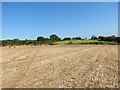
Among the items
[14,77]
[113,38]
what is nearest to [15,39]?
[113,38]

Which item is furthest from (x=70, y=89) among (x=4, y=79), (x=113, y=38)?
(x=113, y=38)

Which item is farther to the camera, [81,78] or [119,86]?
[81,78]

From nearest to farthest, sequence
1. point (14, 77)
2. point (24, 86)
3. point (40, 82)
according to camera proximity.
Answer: point (24, 86), point (40, 82), point (14, 77)

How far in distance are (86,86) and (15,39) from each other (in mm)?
108522

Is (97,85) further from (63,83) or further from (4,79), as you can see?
(4,79)

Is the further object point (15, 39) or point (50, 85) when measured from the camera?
point (15, 39)

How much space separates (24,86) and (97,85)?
3306 millimetres

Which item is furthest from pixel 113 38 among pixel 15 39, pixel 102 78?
pixel 102 78

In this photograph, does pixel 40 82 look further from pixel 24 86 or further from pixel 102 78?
pixel 102 78

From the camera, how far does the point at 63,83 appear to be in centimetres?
1268

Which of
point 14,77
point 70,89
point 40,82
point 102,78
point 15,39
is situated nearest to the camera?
point 70,89

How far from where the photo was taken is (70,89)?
11.3 meters

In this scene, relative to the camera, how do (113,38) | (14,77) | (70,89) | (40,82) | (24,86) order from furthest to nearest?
(113,38) → (14,77) → (40,82) → (24,86) → (70,89)

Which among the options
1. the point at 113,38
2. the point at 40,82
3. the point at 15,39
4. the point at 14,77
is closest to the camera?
the point at 40,82
